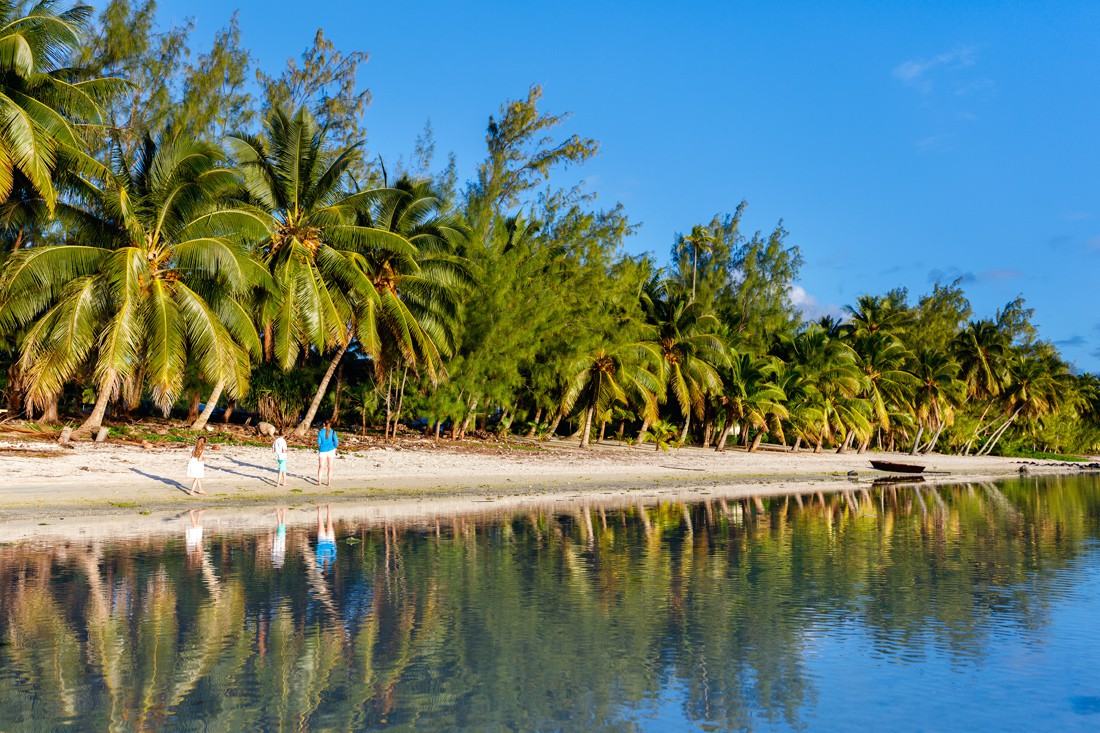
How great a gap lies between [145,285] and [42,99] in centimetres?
529

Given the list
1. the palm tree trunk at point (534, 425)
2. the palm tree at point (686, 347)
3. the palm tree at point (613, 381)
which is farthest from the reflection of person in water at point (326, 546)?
the palm tree at point (686, 347)

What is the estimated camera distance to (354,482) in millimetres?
23297

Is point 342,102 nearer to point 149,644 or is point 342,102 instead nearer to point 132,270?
→ point 132,270

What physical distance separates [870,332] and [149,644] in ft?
212

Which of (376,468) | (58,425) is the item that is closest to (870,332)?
(376,468)

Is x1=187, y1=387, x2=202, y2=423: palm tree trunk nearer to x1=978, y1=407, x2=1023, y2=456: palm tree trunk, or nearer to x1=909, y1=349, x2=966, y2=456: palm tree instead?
x1=909, y1=349, x2=966, y2=456: palm tree

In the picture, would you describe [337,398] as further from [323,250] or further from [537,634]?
[537,634]

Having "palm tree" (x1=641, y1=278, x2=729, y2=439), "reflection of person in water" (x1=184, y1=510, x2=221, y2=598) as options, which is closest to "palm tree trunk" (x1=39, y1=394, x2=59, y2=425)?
"reflection of person in water" (x1=184, y1=510, x2=221, y2=598)

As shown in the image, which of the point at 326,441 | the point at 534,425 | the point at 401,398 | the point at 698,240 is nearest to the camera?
the point at 326,441

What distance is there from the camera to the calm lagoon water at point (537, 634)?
6273 mm

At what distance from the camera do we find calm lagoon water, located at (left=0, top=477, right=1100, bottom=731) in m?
6.27

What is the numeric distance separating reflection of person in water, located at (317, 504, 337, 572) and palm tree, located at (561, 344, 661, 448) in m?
21.5

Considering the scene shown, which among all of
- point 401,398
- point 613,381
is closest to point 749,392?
point 613,381

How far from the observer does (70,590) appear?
995 centimetres
